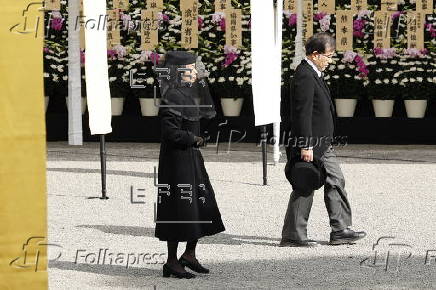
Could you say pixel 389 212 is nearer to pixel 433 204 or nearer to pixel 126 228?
pixel 433 204

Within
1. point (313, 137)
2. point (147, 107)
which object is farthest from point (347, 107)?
point (313, 137)

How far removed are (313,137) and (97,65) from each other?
3338 mm

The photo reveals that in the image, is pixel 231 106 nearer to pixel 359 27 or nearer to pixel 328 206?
pixel 359 27

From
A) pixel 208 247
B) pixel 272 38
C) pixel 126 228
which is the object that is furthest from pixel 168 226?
pixel 272 38

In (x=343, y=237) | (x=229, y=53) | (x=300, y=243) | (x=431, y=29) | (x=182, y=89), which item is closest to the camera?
(x=182, y=89)

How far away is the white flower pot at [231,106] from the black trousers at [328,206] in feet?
34.7

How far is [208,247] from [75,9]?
10465 mm

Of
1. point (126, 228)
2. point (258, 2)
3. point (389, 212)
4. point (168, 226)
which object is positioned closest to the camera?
point (168, 226)

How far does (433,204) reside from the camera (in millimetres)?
12992

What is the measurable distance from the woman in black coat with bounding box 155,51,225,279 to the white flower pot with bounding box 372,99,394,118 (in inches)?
474

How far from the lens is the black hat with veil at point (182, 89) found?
8719 millimetres

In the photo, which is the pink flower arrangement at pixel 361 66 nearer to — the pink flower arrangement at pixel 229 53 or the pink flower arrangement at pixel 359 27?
the pink flower arrangement at pixel 359 27

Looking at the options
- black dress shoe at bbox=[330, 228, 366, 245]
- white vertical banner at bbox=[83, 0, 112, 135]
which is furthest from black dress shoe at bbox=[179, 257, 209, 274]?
white vertical banner at bbox=[83, 0, 112, 135]

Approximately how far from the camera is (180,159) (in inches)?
345
